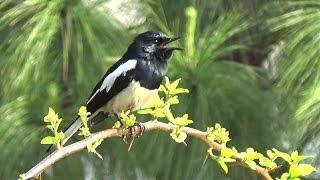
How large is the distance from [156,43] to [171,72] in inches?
3.3

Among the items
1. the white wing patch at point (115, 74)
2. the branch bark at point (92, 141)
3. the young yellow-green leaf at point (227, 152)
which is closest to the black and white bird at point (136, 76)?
the white wing patch at point (115, 74)

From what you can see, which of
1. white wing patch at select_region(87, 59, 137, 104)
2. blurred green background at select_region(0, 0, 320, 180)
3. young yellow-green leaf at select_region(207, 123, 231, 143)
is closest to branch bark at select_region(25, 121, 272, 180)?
young yellow-green leaf at select_region(207, 123, 231, 143)

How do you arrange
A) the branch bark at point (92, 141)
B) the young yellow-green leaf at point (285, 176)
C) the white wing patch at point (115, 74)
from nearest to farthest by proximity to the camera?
the branch bark at point (92, 141), the young yellow-green leaf at point (285, 176), the white wing patch at point (115, 74)

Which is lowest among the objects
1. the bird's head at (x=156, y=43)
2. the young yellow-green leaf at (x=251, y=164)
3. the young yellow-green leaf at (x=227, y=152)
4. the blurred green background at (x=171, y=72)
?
the blurred green background at (x=171, y=72)

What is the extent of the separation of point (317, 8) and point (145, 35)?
329 mm

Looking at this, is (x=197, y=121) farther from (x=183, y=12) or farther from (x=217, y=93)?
(x=183, y=12)

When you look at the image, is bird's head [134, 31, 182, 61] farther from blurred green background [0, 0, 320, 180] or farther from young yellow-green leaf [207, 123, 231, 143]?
young yellow-green leaf [207, 123, 231, 143]

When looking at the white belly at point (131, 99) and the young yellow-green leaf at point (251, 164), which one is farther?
the white belly at point (131, 99)

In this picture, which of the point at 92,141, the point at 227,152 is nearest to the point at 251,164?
the point at 227,152

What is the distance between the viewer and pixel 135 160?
5.06ft

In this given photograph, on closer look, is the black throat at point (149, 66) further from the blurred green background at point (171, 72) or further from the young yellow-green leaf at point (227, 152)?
the young yellow-green leaf at point (227, 152)

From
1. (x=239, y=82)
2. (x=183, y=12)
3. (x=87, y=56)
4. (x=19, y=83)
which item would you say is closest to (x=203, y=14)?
(x=183, y=12)

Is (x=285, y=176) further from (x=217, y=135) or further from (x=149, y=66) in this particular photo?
(x=149, y=66)

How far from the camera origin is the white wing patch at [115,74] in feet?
4.54
